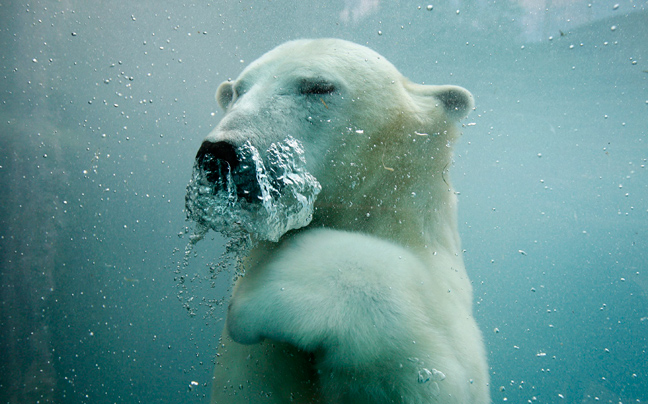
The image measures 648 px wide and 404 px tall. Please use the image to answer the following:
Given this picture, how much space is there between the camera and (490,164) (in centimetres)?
942

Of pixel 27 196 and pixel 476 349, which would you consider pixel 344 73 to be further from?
pixel 27 196

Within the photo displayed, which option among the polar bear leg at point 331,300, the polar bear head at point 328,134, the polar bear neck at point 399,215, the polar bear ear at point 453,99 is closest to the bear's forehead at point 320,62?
the polar bear head at point 328,134

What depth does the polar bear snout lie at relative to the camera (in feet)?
3.41

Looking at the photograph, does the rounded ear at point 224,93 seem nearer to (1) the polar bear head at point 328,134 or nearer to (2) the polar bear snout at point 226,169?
(1) the polar bear head at point 328,134

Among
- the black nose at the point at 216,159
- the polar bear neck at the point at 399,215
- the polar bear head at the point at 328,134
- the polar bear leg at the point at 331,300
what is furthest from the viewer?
the polar bear neck at the point at 399,215

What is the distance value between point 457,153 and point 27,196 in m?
4.17

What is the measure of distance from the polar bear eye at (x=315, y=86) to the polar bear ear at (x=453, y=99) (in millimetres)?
503

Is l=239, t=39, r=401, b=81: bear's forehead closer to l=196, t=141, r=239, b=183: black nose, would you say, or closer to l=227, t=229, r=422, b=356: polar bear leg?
l=196, t=141, r=239, b=183: black nose

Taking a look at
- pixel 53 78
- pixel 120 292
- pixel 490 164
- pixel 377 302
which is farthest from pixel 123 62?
pixel 490 164

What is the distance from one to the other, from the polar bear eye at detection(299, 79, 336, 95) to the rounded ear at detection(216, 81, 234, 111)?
25.2 inches

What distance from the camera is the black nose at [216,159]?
1.04 metres

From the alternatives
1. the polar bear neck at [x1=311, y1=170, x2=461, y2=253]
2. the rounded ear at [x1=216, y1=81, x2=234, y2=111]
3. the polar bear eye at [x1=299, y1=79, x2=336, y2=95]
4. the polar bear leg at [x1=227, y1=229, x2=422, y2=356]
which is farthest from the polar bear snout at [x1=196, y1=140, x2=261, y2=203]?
the rounded ear at [x1=216, y1=81, x2=234, y2=111]

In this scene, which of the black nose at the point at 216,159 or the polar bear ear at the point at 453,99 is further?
the polar bear ear at the point at 453,99

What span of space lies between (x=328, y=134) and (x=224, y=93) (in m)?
0.87
